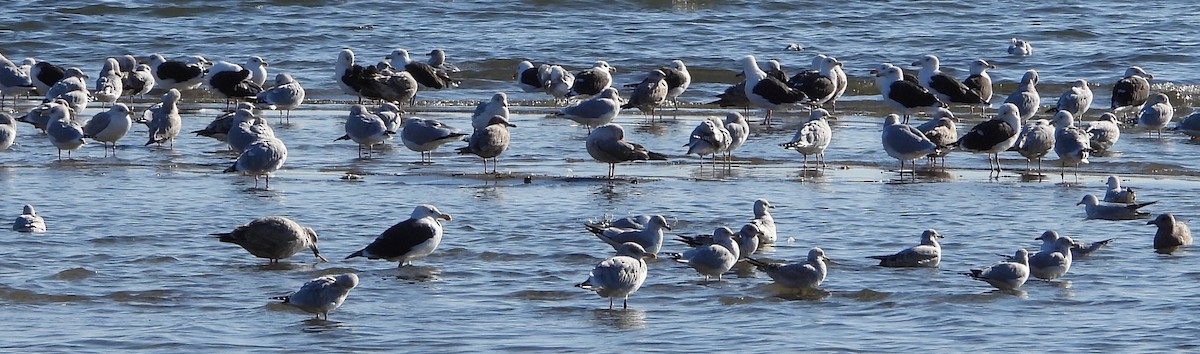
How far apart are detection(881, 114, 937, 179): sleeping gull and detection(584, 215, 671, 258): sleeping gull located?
13.7 feet

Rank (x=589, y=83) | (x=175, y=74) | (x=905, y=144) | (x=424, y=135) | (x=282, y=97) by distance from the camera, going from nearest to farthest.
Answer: (x=905, y=144)
(x=424, y=135)
(x=282, y=97)
(x=589, y=83)
(x=175, y=74)

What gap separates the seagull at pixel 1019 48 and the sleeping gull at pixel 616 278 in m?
17.4

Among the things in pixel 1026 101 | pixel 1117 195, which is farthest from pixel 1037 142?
pixel 1026 101

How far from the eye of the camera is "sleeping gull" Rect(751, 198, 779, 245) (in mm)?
10797

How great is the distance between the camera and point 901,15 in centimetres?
3062

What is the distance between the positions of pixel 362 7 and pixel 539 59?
754 cm

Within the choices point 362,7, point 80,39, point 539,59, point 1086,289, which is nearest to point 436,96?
point 539,59

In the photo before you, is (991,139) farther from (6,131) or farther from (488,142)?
(6,131)

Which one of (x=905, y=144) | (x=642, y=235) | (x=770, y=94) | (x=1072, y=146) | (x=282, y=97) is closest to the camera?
(x=642, y=235)

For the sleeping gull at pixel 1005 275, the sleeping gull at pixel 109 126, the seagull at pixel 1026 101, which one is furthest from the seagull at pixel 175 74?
the sleeping gull at pixel 1005 275

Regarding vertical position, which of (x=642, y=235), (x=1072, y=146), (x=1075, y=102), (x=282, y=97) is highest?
(x=1075, y=102)

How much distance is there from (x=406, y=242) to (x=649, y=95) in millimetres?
8909

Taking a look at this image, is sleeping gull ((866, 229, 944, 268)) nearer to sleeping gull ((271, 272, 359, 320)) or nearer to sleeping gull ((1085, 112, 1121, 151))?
sleeping gull ((271, 272, 359, 320))

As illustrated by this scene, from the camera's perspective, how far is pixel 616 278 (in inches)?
344
